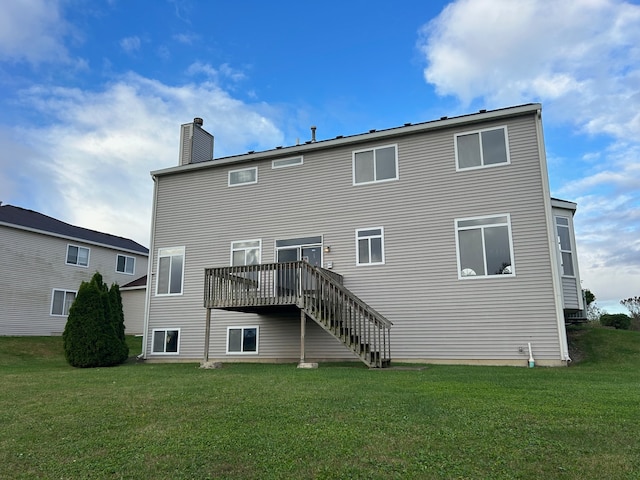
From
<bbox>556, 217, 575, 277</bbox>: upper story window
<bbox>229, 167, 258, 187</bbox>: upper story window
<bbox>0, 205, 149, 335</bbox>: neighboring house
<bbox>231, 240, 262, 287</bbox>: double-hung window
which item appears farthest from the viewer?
<bbox>0, 205, 149, 335</bbox>: neighboring house

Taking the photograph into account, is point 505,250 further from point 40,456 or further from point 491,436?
point 40,456

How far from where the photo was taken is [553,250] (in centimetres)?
1060

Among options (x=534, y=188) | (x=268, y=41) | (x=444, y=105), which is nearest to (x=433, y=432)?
(x=534, y=188)

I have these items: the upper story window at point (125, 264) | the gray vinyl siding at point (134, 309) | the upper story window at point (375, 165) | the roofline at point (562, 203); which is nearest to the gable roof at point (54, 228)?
the upper story window at point (125, 264)

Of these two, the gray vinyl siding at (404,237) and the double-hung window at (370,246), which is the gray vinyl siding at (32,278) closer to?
the gray vinyl siding at (404,237)

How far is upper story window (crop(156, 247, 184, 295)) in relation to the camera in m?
Answer: 14.9

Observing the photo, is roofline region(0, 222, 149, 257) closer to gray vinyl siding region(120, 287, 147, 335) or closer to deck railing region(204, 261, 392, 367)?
gray vinyl siding region(120, 287, 147, 335)

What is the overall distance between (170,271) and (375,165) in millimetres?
7615

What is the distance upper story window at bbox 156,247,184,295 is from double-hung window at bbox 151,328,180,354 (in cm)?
125

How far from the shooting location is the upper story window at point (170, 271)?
48.9 feet

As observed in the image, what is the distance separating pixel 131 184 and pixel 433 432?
19.4 meters

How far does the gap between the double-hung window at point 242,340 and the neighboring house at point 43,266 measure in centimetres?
1143

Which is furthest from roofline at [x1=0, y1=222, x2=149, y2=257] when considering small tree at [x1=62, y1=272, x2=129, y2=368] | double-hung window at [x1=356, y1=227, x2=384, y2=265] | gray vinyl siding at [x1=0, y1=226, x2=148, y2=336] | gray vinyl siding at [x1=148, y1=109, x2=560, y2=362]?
double-hung window at [x1=356, y1=227, x2=384, y2=265]

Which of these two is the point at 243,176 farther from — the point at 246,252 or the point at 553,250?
the point at 553,250
